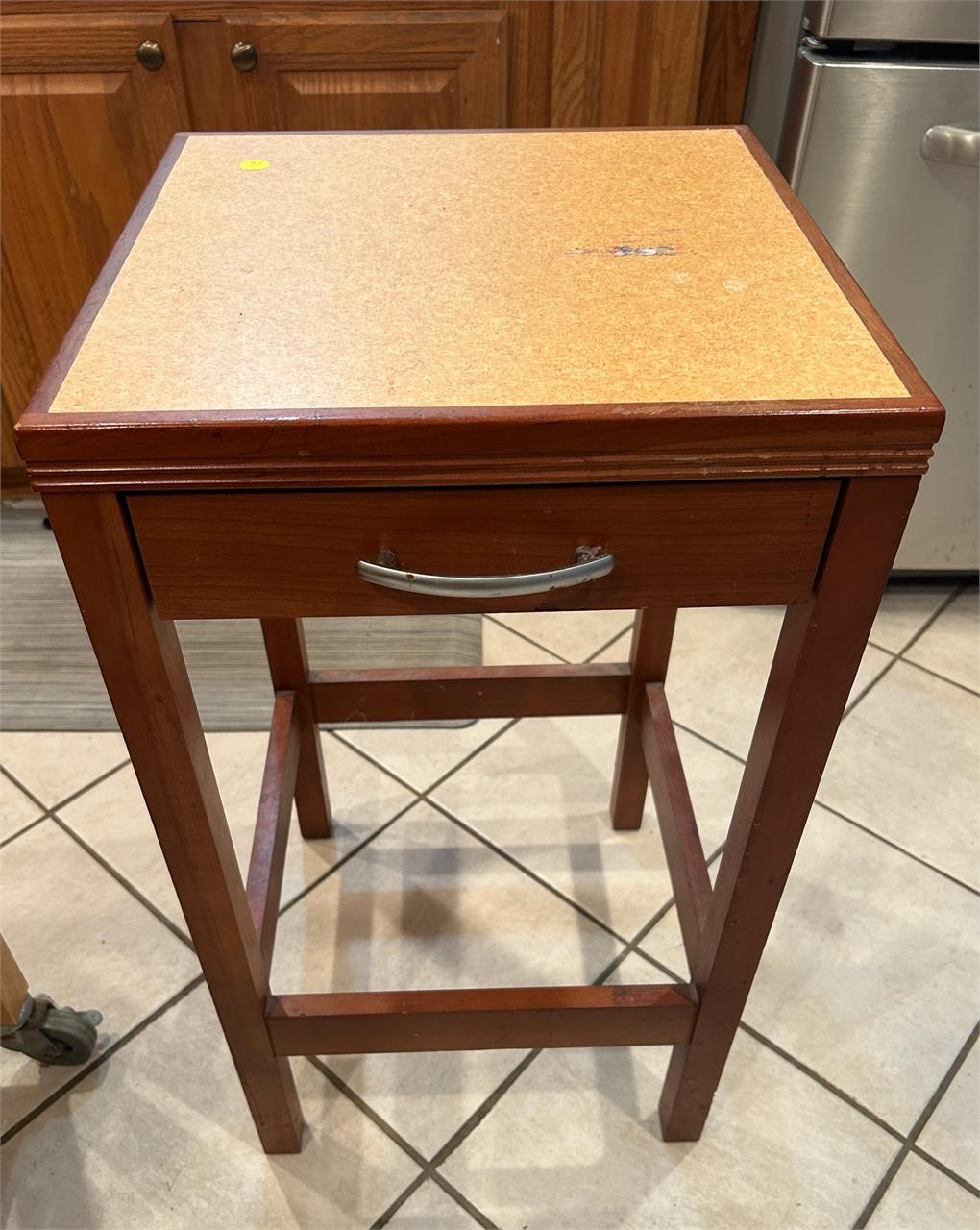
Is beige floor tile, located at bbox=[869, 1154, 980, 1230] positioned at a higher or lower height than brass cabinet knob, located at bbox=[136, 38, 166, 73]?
lower

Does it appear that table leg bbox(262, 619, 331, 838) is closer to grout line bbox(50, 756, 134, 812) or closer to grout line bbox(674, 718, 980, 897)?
grout line bbox(50, 756, 134, 812)

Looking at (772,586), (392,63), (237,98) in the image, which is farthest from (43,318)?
(772,586)

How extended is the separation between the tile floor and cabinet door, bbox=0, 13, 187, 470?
2.21ft

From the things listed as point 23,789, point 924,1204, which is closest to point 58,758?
point 23,789

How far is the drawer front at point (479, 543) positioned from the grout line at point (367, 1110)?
1.89ft

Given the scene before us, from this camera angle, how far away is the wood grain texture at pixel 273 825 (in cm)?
88

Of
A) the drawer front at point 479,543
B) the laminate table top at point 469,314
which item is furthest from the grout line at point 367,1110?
the laminate table top at point 469,314

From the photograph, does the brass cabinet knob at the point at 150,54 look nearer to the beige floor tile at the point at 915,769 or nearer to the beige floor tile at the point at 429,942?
the beige floor tile at the point at 429,942

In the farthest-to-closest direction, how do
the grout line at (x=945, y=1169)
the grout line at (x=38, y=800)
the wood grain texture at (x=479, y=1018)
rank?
the grout line at (x=38, y=800)
the grout line at (x=945, y=1169)
the wood grain texture at (x=479, y=1018)

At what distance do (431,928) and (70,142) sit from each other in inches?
44.4

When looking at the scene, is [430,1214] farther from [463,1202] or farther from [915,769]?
[915,769]

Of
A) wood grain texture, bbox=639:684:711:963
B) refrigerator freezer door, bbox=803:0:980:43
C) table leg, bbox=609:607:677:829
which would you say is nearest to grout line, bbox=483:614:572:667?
table leg, bbox=609:607:677:829

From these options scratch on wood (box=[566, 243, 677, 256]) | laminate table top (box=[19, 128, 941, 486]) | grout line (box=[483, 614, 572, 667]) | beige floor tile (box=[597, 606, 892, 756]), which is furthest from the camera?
grout line (box=[483, 614, 572, 667])

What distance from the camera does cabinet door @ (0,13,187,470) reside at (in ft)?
4.25
